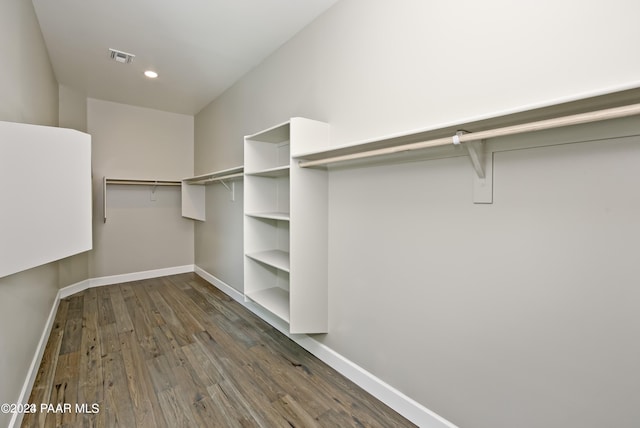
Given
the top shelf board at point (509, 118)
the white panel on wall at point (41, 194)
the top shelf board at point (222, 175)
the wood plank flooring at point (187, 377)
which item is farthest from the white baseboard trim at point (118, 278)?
the top shelf board at point (509, 118)

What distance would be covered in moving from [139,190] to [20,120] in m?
2.70

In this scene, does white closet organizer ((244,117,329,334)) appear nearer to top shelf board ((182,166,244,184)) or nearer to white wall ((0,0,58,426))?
top shelf board ((182,166,244,184))

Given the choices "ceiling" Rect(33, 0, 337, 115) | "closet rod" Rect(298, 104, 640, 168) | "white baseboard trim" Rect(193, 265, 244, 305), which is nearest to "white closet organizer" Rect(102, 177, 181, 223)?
"ceiling" Rect(33, 0, 337, 115)

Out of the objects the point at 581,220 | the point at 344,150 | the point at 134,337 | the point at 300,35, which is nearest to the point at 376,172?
the point at 344,150

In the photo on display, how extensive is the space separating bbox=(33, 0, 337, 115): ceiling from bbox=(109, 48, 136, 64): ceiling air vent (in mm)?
44

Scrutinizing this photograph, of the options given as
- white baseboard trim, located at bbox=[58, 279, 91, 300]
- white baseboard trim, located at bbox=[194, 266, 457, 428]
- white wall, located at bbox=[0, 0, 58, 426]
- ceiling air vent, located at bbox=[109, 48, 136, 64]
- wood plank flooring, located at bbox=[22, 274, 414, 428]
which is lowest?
wood plank flooring, located at bbox=[22, 274, 414, 428]

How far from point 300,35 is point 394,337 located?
7.90 ft

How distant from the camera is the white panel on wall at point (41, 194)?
1211mm

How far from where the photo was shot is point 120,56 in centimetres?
280

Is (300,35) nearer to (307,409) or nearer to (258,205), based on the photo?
(258,205)

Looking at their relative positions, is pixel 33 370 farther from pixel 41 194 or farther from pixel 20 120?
pixel 20 120

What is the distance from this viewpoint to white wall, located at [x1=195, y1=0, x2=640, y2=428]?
3.34ft

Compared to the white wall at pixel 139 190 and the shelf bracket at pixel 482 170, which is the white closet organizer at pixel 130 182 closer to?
the white wall at pixel 139 190

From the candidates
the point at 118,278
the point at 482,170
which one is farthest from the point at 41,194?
the point at 118,278
